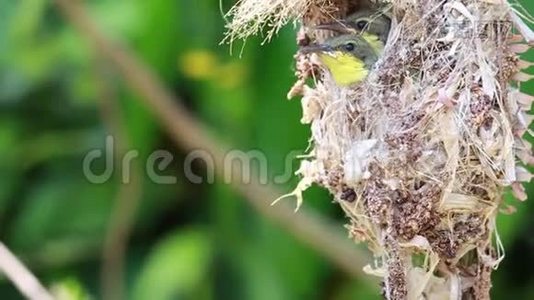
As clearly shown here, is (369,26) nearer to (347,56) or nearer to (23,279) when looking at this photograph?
(347,56)

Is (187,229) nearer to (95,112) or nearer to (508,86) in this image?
(95,112)

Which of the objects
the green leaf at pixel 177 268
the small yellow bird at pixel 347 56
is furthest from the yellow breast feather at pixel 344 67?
the green leaf at pixel 177 268

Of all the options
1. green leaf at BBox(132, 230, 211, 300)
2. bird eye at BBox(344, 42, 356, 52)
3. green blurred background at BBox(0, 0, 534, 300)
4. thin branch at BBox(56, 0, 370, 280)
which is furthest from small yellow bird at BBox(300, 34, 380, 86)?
green leaf at BBox(132, 230, 211, 300)

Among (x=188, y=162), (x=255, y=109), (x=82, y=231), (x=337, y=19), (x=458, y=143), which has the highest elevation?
(x=337, y=19)

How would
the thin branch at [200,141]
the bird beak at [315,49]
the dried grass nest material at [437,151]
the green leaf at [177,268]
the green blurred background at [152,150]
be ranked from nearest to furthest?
the dried grass nest material at [437,151]
the bird beak at [315,49]
the thin branch at [200,141]
the green blurred background at [152,150]
the green leaf at [177,268]

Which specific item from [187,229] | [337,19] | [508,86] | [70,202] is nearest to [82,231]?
[70,202]

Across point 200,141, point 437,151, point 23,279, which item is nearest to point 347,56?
point 437,151

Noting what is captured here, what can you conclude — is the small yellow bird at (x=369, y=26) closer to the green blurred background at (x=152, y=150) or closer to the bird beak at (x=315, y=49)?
the bird beak at (x=315, y=49)
